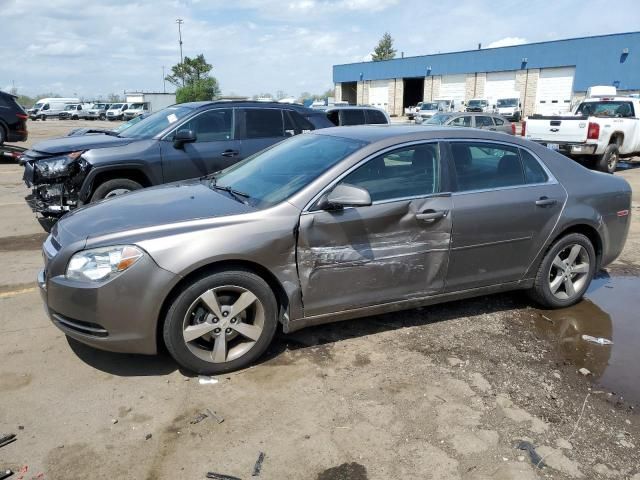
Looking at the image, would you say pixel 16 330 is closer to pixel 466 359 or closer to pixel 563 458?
pixel 466 359

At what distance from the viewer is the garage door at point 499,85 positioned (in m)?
48.3

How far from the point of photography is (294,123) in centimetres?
827

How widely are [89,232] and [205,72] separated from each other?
66967 millimetres

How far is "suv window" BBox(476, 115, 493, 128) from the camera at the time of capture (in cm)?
1781

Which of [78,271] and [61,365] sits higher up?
[78,271]

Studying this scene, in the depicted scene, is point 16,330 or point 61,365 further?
point 16,330

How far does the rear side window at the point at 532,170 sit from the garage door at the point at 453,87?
50890mm

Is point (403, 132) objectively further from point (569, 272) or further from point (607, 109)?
point (607, 109)

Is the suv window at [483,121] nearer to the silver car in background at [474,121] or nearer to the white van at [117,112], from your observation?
the silver car in background at [474,121]

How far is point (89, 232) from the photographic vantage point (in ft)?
11.3

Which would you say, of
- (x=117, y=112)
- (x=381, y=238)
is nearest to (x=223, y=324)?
(x=381, y=238)

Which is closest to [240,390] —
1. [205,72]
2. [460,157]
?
[460,157]

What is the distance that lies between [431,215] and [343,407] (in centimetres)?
157

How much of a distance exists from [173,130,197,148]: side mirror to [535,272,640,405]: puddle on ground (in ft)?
15.7
